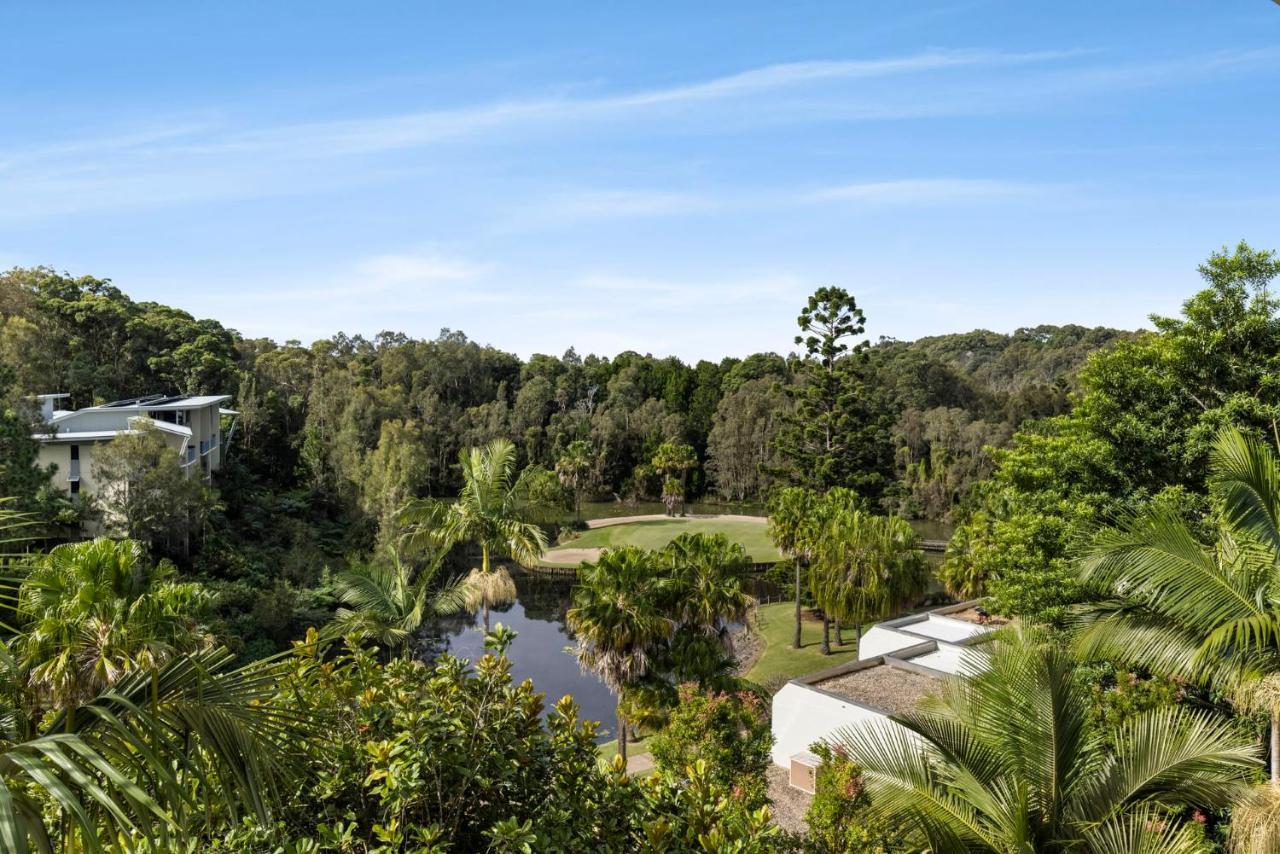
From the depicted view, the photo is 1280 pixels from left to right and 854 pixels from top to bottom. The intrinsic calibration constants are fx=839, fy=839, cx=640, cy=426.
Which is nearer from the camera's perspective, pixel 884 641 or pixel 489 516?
pixel 489 516

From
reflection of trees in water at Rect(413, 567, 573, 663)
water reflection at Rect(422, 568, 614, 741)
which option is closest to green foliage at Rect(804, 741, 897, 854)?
water reflection at Rect(422, 568, 614, 741)

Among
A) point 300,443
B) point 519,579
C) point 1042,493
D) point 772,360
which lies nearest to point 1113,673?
point 1042,493

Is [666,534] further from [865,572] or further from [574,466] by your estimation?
[865,572]

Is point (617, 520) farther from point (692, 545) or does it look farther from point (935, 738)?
point (935, 738)

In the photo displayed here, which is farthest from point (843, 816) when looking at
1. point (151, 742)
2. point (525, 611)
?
point (525, 611)

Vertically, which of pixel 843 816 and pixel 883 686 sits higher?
pixel 843 816

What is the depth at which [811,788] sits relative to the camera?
49.1 feet

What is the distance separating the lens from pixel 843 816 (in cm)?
706

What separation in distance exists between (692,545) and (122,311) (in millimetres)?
37627

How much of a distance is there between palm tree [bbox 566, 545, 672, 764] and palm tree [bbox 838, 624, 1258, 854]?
7419 mm

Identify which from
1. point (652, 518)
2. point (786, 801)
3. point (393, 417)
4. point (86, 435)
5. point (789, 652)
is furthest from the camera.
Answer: point (393, 417)

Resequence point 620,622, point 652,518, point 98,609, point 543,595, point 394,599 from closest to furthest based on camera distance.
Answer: point 98,609 → point 620,622 → point 394,599 → point 543,595 → point 652,518

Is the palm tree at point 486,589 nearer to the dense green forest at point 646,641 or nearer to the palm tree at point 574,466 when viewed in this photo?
the dense green forest at point 646,641

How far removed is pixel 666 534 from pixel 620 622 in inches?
1130
